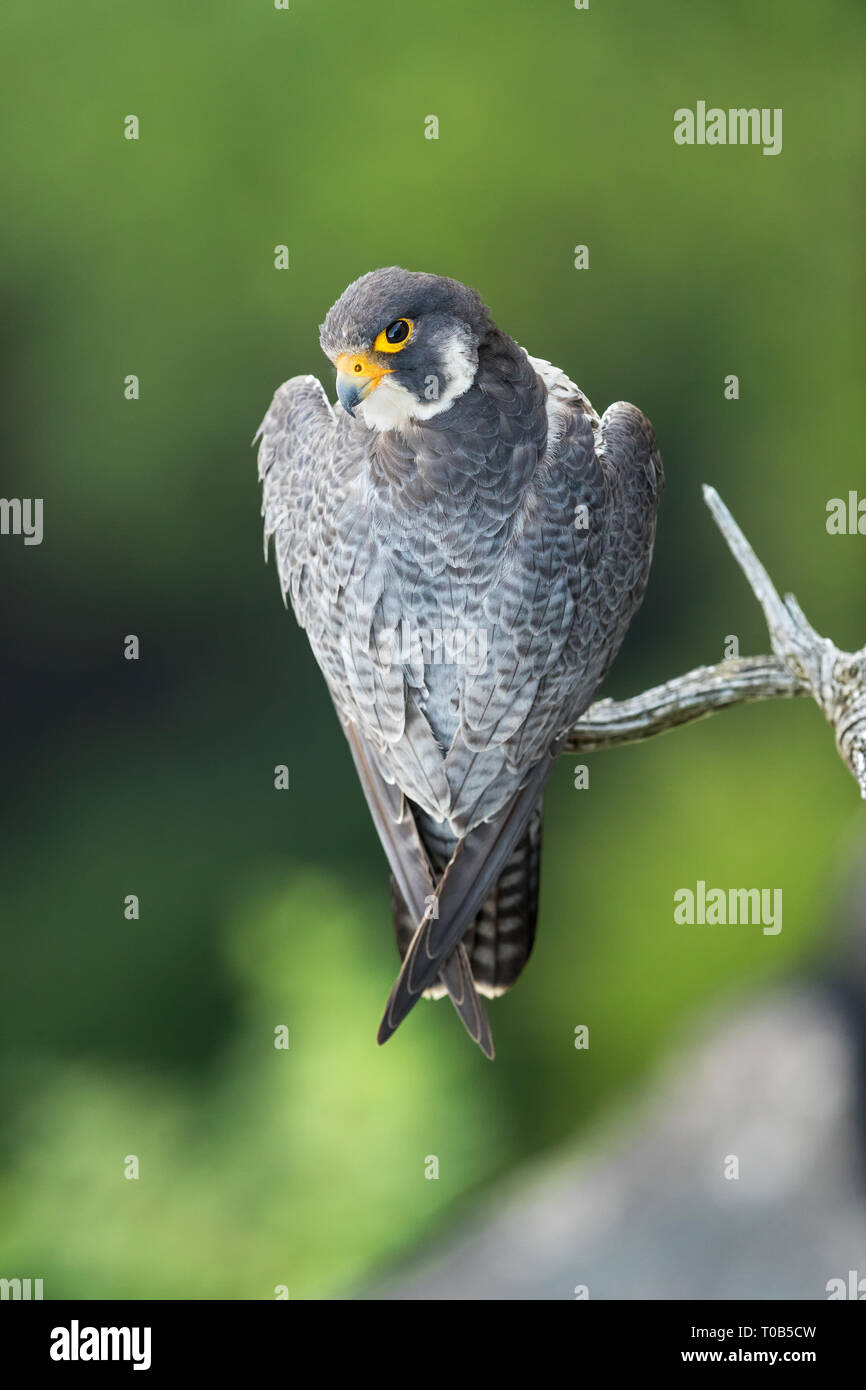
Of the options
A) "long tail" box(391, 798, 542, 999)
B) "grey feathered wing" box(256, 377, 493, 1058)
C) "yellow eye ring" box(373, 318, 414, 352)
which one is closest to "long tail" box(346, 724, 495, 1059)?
"grey feathered wing" box(256, 377, 493, 1058)

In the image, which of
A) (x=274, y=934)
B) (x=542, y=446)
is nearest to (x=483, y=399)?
(x=542, y=446)

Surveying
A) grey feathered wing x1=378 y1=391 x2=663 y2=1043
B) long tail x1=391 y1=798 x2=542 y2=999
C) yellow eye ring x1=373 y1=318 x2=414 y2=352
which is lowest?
long tail x1=391 y1=798 x2=542 y2=999

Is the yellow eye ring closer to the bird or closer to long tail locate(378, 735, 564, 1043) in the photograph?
the bird

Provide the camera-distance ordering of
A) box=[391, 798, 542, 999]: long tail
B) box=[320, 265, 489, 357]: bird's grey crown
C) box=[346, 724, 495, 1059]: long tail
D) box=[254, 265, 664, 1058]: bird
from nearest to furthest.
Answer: box=[320, 265, 489, 357]: bird's grey crown → box=[254, 265, 664, 1058]: bird → box=[346, 724, 495, 1059]: long tail → box=[391, 798, 542, 999]: long tail

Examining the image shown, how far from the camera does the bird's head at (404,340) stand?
5.12 feet

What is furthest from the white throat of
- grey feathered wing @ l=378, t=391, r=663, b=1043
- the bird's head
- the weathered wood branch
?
the weathered wood branch

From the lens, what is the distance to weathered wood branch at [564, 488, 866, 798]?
210 cm

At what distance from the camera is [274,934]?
3.72 meters

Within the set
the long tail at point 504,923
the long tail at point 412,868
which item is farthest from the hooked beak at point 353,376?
the long tail at point 504,923

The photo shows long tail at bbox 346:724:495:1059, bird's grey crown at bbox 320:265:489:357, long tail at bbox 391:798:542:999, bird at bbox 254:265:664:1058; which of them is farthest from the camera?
long tail at bbox 391:798:542:999

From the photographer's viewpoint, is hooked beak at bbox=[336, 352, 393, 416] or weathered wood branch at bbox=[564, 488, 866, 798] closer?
hooked beak at bbox=[336, 352, 393, 416]

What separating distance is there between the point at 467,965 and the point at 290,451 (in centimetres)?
81

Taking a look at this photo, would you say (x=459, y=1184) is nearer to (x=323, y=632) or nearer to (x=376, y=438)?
(x=323, y=632)

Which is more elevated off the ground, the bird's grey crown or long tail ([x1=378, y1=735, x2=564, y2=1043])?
the bird's grey crown
